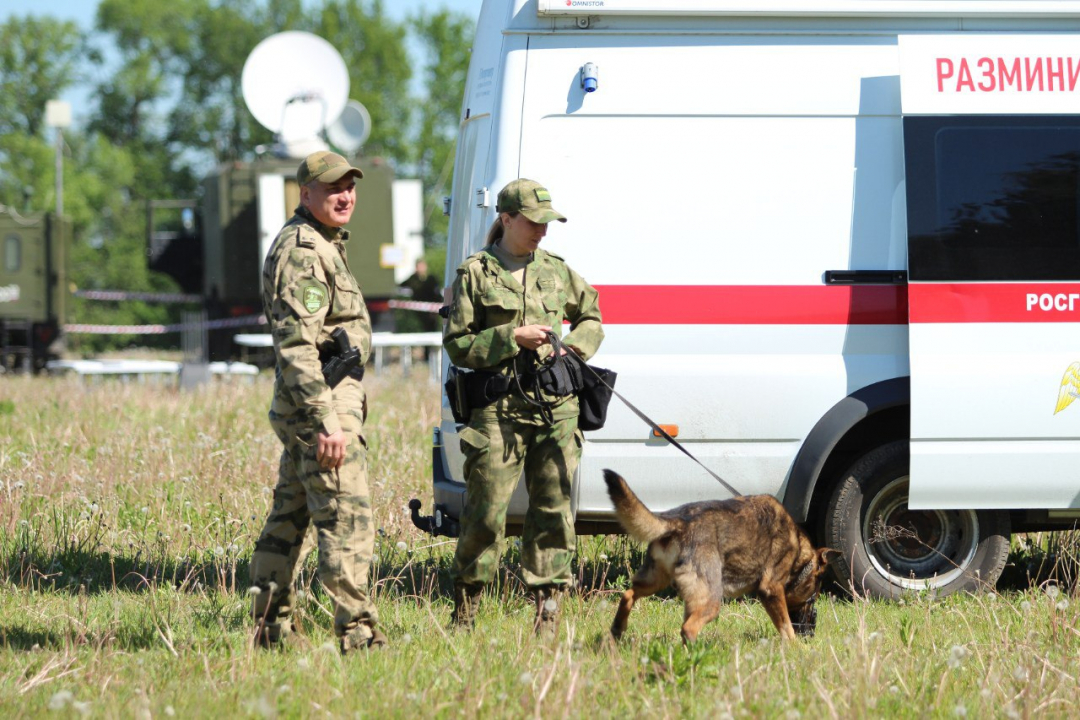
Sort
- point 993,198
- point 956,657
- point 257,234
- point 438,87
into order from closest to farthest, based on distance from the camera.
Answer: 1. point 956,657
2. point 993,198
3. point 257,234
4. point 438,87

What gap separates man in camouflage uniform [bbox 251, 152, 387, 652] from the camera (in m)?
4.34

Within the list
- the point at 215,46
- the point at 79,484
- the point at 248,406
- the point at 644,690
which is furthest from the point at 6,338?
the point at 215,46

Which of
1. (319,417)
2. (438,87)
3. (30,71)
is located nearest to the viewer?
(319,417)

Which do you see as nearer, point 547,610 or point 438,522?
point 547,610

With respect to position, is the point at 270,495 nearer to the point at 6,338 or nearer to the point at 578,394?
the point at 578,394

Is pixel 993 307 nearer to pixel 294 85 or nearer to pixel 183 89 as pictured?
pixel 294 85

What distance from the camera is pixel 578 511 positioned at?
5.53 m

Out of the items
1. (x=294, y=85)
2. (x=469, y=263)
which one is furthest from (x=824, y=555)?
(x=294, y=85)

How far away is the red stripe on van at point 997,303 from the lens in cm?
536

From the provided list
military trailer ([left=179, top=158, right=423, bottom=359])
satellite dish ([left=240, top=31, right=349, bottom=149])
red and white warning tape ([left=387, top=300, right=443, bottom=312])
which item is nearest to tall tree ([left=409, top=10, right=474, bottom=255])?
red and white warning tape ([left=387, top=300, right=443, bottom=312])

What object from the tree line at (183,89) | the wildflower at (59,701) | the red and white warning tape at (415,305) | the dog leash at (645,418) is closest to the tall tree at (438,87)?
the tree line at (183,89)

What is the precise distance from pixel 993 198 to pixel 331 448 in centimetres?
310

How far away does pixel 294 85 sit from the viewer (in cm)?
1739

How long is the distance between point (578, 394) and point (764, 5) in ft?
6.23
